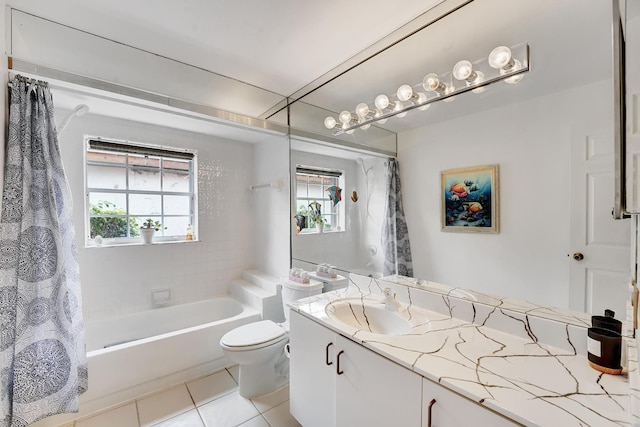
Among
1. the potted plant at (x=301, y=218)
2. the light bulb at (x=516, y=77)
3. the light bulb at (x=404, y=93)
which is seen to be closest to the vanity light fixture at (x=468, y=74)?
the light bulb at (x=516, y=77)

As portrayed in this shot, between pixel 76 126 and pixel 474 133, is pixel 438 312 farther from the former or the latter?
pixel 76 126

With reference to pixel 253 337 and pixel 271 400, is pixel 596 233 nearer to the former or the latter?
pixel 253 337

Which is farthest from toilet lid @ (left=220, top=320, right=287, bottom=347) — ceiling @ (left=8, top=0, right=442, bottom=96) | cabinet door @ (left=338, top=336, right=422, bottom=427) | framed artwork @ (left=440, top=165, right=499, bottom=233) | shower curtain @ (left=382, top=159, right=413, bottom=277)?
ceiling @ (left=8, top=0, right=442, bottom=96)

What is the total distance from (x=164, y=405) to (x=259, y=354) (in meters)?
0.74

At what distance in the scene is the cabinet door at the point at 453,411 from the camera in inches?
29.9

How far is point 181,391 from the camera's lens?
2004 mm

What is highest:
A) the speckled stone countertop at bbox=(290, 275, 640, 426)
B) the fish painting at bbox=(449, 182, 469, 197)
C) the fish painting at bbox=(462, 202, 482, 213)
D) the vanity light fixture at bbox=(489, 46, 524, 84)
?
the vanity light fixture at bbox=(489, 46, 524, 84)

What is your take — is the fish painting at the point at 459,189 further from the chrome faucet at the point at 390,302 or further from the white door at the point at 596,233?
the chrome faucet at the point at 390,302

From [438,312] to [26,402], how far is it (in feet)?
7.59

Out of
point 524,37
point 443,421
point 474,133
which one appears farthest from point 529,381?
point 524,37

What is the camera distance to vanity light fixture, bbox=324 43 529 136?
1193 mm

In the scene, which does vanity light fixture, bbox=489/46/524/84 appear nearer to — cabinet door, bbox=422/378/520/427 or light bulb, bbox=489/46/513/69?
light bulb, bbox=489/46/513/69

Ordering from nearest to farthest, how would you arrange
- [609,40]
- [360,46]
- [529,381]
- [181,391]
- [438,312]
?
[529,381]
[609,40]
[438,312]
[360,46]
[181,391]

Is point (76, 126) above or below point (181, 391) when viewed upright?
above
